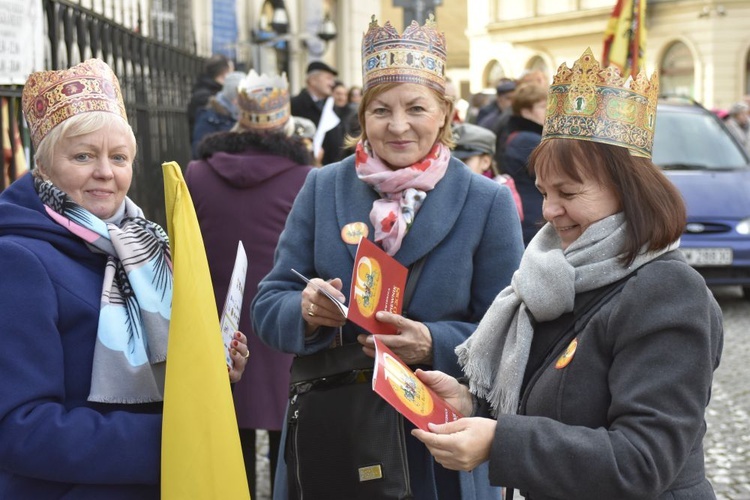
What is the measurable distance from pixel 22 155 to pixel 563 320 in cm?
376

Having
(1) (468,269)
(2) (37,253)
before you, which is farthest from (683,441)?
(2) (37,253)

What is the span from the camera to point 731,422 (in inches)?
245

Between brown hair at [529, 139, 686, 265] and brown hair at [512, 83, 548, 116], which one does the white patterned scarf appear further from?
brown hair at [512, 83, 548, 116]

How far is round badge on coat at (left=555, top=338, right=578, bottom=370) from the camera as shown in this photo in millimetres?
2078

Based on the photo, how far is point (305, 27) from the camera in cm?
2508

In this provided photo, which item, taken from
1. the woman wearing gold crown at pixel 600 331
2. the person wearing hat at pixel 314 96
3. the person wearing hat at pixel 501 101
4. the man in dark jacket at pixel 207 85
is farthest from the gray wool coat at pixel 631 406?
the person wearing hat at pixel 314 96

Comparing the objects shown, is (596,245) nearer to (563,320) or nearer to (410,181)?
(563,320)

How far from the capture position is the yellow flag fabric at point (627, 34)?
905 centimetres

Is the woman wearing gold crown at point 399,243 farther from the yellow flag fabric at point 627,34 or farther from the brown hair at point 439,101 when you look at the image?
the yellow flag fabric at point 627,34

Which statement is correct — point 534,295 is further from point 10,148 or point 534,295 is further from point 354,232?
point 10,148

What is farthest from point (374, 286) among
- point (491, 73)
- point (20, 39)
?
point (491, 73)

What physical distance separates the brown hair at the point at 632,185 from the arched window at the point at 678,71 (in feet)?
118

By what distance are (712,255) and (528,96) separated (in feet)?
12.6

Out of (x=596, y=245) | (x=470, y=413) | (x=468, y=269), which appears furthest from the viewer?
(x=468, y=269)
